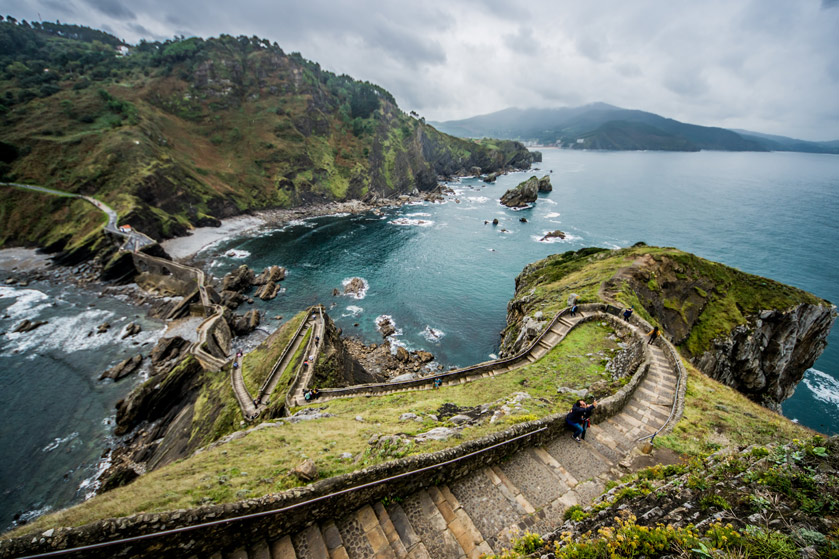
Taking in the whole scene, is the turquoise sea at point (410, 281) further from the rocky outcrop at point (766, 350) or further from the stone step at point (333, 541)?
the stone step at point (333, 541)

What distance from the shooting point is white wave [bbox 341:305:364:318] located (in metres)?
49.2

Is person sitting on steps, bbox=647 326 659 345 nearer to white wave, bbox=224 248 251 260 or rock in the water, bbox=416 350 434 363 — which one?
rock in the water, bbox=416 350 434 363

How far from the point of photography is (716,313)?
101ft

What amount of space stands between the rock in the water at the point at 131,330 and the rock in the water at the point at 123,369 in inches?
244

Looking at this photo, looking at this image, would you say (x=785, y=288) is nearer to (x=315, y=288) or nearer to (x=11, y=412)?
(x=315, y=288)

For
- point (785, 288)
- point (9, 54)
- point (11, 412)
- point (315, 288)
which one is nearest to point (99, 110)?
point (9, 54)

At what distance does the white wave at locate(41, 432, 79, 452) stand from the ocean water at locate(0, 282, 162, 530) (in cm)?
A: 7

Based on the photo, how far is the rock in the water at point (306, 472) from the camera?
874cm

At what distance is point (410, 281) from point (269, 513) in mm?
53257

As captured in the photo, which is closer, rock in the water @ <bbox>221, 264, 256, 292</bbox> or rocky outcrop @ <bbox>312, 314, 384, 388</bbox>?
rocky outcrop @ <bbox>312, 314, 384, 388</bbox>

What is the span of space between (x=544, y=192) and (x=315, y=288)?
376ft

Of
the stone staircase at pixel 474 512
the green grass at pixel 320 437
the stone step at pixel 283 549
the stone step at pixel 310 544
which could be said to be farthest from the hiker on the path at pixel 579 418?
the stone step at pixel 283 549

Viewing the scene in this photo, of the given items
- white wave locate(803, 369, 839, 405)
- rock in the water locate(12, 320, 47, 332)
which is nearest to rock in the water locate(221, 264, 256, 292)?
rock in the water locate(12, 320, 47, 332)

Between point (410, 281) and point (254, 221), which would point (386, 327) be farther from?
point (254, 221)
